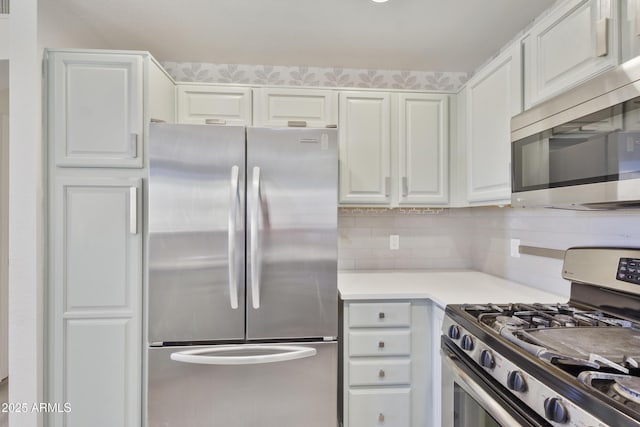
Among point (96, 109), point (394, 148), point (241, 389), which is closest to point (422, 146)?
point (394, 148)

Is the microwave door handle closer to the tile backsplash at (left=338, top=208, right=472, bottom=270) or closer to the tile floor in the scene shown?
the tile backsplash at (left=338, top=208, right=472, bottom=270)

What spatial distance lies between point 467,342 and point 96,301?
1.77m

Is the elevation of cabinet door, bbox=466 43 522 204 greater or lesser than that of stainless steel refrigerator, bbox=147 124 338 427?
greater

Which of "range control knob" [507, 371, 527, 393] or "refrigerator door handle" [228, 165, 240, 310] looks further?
"refrigerator door handle" [228, 165, 240, 310]

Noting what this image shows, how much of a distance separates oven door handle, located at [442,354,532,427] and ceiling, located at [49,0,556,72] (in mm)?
1742

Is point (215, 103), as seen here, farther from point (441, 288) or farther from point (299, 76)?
point (441, 288)

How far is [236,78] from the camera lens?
2.42 m

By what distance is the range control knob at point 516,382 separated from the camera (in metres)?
0.92

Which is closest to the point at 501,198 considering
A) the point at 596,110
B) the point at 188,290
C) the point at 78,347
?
the point at 596,110

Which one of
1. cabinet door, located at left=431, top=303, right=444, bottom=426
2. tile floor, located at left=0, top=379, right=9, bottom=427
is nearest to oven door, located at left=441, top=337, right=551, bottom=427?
cabinet door, located at left=431, top=303, right=444, bottom=426

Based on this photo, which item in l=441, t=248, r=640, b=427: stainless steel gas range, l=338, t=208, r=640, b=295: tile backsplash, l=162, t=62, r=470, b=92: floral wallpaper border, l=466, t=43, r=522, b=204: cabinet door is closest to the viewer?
l=441, t=248, r=640, b=427: stainless steel gas range

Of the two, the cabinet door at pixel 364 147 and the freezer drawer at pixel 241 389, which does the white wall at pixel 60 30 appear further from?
the freezer drawer at pixel 241 389

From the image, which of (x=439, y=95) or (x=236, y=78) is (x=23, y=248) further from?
(x=439, y=95)

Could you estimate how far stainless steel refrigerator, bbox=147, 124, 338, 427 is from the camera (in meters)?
1.63
